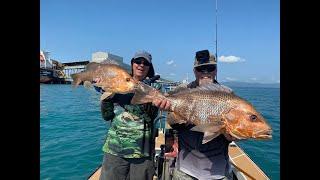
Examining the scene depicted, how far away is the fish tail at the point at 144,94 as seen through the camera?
135 inches

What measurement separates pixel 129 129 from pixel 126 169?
515mm

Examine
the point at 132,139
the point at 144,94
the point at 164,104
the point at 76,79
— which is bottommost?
the point at 132,139

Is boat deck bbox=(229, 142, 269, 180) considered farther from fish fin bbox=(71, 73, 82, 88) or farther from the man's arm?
fish fin bbox=(71, 73, 82, 88)

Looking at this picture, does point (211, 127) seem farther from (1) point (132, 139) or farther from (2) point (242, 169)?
(2) point (242, 169)

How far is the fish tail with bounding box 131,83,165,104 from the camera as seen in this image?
135 inches

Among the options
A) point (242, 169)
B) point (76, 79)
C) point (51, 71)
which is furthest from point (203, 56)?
point (51, 71)

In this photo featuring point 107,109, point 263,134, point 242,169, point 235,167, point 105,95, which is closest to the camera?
point 263,134

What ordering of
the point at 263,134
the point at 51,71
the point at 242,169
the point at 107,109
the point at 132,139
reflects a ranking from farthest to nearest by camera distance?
the point at 51,71, the point at 242,169, the point at 107,109, the point at 132,139, the point at 263,134

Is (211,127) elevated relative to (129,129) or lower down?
elevated

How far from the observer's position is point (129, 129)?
4.00 metres
